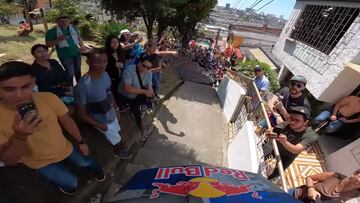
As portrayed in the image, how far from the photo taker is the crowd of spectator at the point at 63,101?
199 cm

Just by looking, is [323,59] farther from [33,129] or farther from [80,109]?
[33,129]

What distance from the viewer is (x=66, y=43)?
16.2 feet

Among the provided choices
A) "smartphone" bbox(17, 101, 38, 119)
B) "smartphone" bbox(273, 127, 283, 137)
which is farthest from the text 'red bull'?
"smartphone" bbox(17, 101, 38, 119)

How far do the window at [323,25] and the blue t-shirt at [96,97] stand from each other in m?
7.65

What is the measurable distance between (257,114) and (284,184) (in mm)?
2738

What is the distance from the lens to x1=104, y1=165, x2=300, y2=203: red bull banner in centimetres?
242

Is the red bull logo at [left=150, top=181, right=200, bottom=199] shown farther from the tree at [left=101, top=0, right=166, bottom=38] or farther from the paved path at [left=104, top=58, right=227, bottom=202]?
the tree at [left=101, top=0, right=166, bottom=38]

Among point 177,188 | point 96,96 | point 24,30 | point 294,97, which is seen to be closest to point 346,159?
point 294,97

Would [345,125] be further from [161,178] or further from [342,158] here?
[161,178]

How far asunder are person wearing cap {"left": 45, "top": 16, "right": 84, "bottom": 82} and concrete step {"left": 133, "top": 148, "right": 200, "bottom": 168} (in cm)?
205

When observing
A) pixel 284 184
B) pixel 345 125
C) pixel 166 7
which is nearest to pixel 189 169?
pixel 284 184

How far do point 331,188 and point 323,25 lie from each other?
25.8 ft

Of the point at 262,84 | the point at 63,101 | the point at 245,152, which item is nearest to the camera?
the point at 63,101

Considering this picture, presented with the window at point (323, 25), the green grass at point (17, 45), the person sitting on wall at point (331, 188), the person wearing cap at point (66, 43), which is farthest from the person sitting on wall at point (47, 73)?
the window at point (323, 25)
